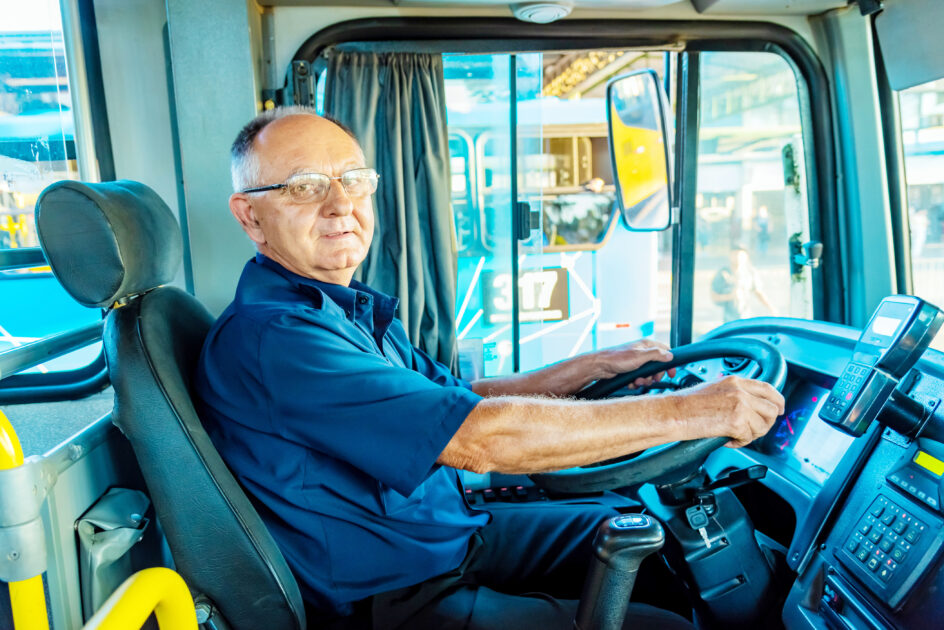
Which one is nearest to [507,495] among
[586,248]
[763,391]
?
[763,391]

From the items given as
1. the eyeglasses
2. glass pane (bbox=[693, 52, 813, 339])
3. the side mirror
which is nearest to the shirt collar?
the eyeglasses

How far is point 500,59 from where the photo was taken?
2795 millimetres

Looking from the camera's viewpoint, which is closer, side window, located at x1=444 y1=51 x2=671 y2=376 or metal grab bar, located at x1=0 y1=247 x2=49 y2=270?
metal grab bar, located at x1=0 y1=247 x2=49 y2=270

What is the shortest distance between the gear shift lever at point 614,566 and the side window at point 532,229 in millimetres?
1772

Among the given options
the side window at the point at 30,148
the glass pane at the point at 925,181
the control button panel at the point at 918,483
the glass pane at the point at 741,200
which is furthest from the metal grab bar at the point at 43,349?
the glass pane at the point at 741,200

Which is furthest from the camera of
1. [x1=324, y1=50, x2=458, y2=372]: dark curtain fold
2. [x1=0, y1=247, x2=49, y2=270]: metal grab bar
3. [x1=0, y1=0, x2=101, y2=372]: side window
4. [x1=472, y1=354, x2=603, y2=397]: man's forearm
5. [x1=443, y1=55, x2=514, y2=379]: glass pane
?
[x1=443, y1=55, x2=514, y2=379]: glass pane

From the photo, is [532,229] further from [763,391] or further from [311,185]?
[763,391]

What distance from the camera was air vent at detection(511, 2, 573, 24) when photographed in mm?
2277

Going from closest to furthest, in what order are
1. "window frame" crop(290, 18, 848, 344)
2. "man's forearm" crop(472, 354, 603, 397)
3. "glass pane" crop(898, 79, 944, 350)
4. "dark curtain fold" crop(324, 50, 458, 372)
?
"man's forearm" crop(472, 354, 603, 397), "glass pane" crop(898, 79, 944, 350), "window frame" crop(290, 18, 848, 344), "dark curtain fold" crop(324, 50, 458, 372)

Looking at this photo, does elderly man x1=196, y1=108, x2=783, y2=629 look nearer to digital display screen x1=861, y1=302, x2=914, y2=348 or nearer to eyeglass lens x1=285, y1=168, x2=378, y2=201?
eyeglass lens x1=285, y1=168, x2=378, y2=201

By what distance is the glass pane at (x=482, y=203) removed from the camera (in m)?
2.84

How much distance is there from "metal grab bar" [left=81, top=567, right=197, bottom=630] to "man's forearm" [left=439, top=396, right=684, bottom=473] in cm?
45

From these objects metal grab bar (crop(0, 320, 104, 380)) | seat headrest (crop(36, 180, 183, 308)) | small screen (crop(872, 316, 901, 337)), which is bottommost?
small screen (crop(872, 316, 901, 337))

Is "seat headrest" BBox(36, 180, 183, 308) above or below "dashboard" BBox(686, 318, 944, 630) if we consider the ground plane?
above
